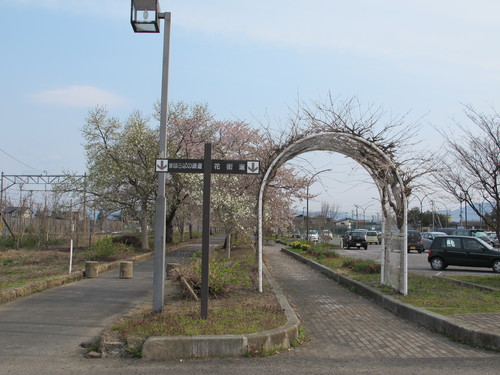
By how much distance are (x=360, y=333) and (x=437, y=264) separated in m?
13.4

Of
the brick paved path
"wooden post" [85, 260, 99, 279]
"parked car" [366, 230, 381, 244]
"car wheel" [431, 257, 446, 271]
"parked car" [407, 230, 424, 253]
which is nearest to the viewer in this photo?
the brick paved path

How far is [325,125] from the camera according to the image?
10875 mm

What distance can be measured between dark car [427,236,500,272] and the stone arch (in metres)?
8.48

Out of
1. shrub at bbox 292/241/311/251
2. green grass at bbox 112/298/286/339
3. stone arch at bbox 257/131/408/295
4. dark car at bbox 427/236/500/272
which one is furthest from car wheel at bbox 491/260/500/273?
green grass at bbox 112/298/286/339

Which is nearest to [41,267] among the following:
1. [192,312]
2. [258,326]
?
[192,312]

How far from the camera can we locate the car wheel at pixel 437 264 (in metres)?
19.3

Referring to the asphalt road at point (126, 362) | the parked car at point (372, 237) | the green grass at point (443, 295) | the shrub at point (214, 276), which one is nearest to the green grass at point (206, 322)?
the asphalt road at point (126, 362)

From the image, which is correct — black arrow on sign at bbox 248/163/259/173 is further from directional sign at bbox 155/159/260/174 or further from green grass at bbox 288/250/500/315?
green grass at bbox 288/250/500/315

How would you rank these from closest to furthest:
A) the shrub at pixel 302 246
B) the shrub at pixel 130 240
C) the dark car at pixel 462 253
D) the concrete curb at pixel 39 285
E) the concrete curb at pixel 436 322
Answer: the concrete curb at pixel 436 322, the concrete curb at pixel 39 285, the dark car at pixel 462 253, the shrub at pixel 130 240, the shrub at pixel 302 246

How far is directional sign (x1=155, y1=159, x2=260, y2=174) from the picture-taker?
304 inches

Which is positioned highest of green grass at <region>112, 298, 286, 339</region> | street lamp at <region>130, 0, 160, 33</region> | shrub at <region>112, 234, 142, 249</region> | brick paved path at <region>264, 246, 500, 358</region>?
street lamp at <region>130, 0, 160, 33</region>

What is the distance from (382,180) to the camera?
11695 millimetres

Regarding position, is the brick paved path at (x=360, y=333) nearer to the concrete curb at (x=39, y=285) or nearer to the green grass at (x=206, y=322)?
the green grass at (x=206, y=322)

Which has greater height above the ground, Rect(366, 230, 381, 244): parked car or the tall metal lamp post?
the tall metal lamp post
